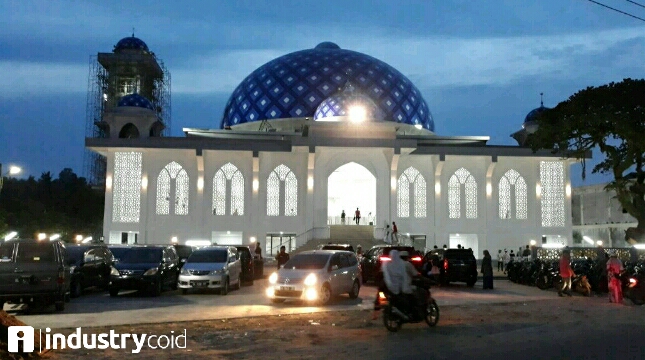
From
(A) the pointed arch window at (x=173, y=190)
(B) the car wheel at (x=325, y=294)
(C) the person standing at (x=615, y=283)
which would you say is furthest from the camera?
(A) the pointed arch window at (x=173, y=190)

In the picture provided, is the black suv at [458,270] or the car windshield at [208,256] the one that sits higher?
the car windshield at [208,256]

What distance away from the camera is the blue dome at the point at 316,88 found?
4441cm

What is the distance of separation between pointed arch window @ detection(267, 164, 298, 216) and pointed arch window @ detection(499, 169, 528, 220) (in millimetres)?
11595

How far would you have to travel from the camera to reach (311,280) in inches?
580

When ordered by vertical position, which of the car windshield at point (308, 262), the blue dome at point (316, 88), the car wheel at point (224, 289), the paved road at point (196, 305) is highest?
the blue dome at point (316, 88)

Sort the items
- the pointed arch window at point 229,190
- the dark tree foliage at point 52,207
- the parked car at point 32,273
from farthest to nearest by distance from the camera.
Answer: the dark tree foliage at point 52,207 → the pointed arch window at point 229,190 → the parked car at point 32,273

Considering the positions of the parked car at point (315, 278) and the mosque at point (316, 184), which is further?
the mosque at point (316, 184)

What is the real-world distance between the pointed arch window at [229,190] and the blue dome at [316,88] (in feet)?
26.0

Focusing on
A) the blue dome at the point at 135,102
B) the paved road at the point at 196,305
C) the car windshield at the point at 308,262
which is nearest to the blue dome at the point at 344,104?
the blue dome at the point at 135,102

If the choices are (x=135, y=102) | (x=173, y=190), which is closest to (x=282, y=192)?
(x=173, y=190)

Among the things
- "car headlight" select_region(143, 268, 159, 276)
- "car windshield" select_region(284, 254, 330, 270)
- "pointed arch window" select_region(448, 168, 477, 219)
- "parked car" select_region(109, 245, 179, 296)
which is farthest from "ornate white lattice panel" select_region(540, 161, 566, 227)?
"car headlight" select_region(143, 268, 159, 276)

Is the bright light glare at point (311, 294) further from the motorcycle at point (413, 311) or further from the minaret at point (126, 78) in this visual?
the minaret at point (126, 78)

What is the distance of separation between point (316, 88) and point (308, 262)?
2997cm

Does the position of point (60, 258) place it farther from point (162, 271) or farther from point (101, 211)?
point (101, 211)
